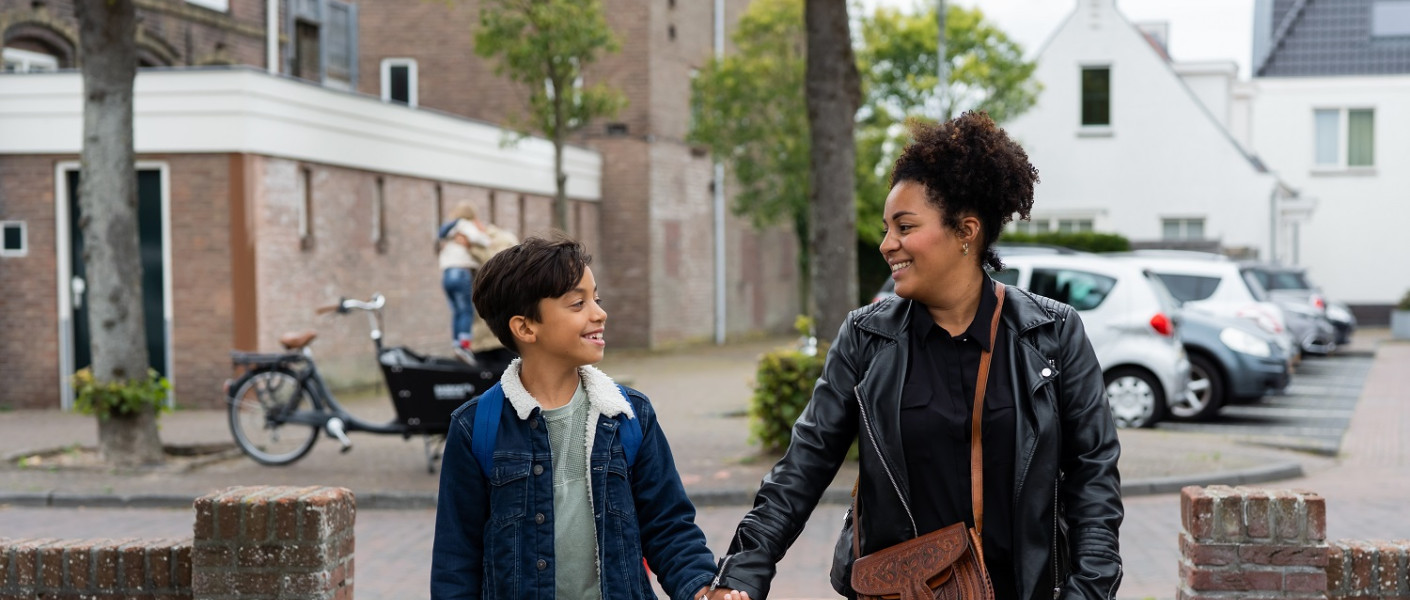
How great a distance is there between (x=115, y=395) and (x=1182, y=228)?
30576 mm

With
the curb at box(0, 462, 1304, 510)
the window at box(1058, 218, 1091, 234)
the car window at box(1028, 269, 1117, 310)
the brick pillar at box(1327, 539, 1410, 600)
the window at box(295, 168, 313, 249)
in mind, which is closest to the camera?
the brick pillar at box(1327, 539, 1410, 600)

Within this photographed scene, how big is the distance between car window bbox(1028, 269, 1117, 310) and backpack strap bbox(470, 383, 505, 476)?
11594 millimetres

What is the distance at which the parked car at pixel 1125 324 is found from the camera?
1408 centimetres

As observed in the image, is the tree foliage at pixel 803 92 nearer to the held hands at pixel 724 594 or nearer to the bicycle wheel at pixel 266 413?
the bicycle wheel at pixel 266 413


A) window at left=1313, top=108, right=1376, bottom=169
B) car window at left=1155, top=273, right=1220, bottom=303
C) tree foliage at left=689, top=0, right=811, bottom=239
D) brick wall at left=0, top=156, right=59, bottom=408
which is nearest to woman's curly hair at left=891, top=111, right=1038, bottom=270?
brick wall at left=0, top=156, right=59, bottom=408

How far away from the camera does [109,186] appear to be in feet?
36.4

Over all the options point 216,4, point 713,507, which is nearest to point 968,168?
point 713,507

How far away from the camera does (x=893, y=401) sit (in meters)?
3.08

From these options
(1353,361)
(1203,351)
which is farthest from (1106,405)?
(1353,361)

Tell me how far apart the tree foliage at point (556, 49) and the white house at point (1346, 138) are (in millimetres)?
24993

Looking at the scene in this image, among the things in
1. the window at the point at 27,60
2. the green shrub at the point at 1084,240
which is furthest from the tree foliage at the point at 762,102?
the window at the point at 27,60

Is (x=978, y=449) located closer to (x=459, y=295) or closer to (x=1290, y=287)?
(x=459, y=295)

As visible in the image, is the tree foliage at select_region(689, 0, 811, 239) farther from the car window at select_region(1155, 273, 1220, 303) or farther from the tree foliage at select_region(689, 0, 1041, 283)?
the car window at select_region(1155, 273, 1220, 303)

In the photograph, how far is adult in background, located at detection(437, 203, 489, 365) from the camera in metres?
12.5
